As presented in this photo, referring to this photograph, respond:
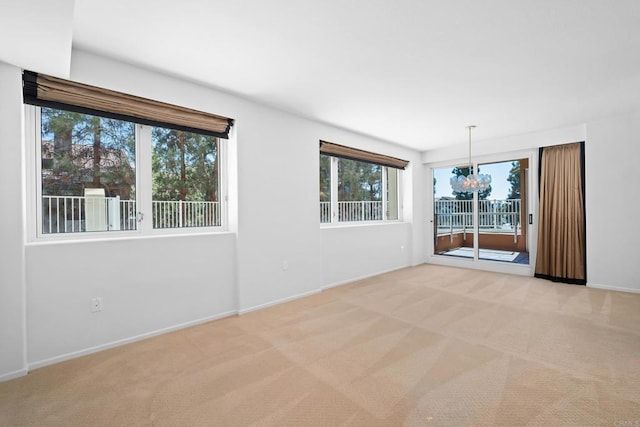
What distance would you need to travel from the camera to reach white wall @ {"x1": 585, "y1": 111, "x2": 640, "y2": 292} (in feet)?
13.3

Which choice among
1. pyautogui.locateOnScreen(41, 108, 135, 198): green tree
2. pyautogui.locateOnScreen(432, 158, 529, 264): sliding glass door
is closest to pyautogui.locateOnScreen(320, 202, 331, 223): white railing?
pyautogui.locateOnScreen(41, 108, 135, 198): green tree

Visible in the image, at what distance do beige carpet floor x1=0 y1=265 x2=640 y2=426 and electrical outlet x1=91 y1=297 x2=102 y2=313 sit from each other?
0.37 m

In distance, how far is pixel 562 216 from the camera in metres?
4.64

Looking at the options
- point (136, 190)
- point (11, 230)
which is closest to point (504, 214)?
point (136, 190)

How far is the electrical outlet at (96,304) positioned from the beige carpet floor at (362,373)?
37cm

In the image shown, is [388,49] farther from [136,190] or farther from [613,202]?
[613,202]

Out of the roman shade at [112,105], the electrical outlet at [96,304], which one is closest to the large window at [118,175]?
the roman shade at [112,105]

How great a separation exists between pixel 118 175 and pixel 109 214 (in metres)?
0.38

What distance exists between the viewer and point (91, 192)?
2.63m

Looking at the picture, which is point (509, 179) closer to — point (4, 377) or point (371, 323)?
point (371, 323)

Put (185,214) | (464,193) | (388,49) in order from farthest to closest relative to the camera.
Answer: (464,193)
(185,214)
(388,49)

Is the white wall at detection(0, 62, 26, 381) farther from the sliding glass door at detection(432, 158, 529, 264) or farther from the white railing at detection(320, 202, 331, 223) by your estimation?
the sliding glass door at detection(432, 158, 529, 264)

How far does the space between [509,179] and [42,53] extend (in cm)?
674

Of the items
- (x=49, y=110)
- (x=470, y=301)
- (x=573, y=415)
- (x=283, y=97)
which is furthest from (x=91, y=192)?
(x=470, y=301)
